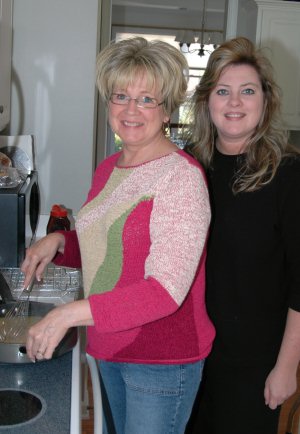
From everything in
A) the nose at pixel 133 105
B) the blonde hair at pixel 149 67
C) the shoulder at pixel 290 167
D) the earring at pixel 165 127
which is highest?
the blonde hair at pixel 149 67

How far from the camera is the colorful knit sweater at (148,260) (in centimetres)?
89

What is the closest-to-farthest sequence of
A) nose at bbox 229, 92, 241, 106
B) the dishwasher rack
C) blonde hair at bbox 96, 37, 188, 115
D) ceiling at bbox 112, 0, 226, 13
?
1. blonde hair at bbox 96, 37, 188, 115
2. nose at bbox 229, 92, 241, 106
3. the dishwasher rack
4. ceiling at bbox 112, 0, 226, 13

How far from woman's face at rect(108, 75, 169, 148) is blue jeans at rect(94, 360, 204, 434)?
45 cm

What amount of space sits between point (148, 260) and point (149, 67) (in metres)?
0.37

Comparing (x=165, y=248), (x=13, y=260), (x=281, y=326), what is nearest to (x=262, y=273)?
(x=281, y=326)

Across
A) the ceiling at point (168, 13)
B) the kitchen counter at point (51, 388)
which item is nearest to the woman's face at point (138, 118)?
the kitchen counter at point (51, 388)

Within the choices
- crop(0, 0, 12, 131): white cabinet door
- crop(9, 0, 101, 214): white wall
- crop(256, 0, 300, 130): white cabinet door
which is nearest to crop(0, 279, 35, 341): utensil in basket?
crop(0, 0, 12, 131): white cabinet door

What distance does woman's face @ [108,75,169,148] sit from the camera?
105 cm

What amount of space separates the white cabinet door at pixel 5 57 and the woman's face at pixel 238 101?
971 mm

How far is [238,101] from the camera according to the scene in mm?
1273

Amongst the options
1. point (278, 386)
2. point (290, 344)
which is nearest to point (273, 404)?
point (278, 386)

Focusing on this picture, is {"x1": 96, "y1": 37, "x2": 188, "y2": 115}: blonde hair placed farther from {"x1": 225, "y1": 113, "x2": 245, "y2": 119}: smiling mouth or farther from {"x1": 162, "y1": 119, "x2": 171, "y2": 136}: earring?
{"x1": 225, "y1": 113, "x2": 245, "y2": 119}: smiling mouth

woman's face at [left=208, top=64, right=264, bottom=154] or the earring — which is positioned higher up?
woman's face at [left=208, top=64, right=264, bottom=154]

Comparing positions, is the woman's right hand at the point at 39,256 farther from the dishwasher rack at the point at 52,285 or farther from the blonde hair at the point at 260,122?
the blonde hair at the point at 260,122
